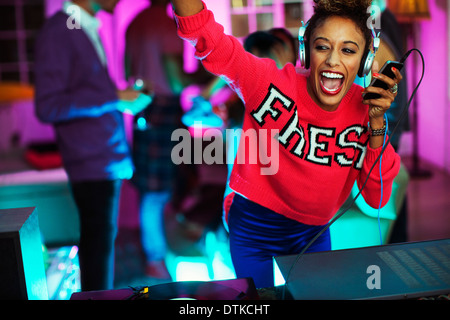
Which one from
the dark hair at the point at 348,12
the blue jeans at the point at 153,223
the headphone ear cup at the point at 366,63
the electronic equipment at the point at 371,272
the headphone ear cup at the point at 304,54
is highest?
the dark hair at the point at 348,12

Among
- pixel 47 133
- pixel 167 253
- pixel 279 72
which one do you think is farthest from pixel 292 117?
pixel 47 133

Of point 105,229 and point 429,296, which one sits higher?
point 429,296

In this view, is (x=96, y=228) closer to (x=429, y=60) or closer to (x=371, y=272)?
(x=371, y=272)

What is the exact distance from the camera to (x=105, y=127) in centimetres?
233

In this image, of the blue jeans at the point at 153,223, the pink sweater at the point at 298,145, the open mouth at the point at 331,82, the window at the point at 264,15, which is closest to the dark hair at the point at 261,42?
the pink sweater at the point at 298,145

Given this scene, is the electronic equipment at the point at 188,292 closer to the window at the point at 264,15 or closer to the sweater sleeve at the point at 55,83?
the sweater sleeve at the point at 55,83

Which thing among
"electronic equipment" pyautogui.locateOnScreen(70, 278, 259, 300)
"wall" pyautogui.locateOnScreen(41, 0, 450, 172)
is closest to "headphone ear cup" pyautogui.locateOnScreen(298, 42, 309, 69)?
"electronic equipment" pyautogui.locateOnScreen(70, 278, 259, 300)

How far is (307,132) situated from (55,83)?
1.31 m

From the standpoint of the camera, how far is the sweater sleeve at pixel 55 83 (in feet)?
7.04

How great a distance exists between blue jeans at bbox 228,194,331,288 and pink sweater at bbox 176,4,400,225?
0.12ft

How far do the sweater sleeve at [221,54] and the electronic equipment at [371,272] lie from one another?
54 centimetres
